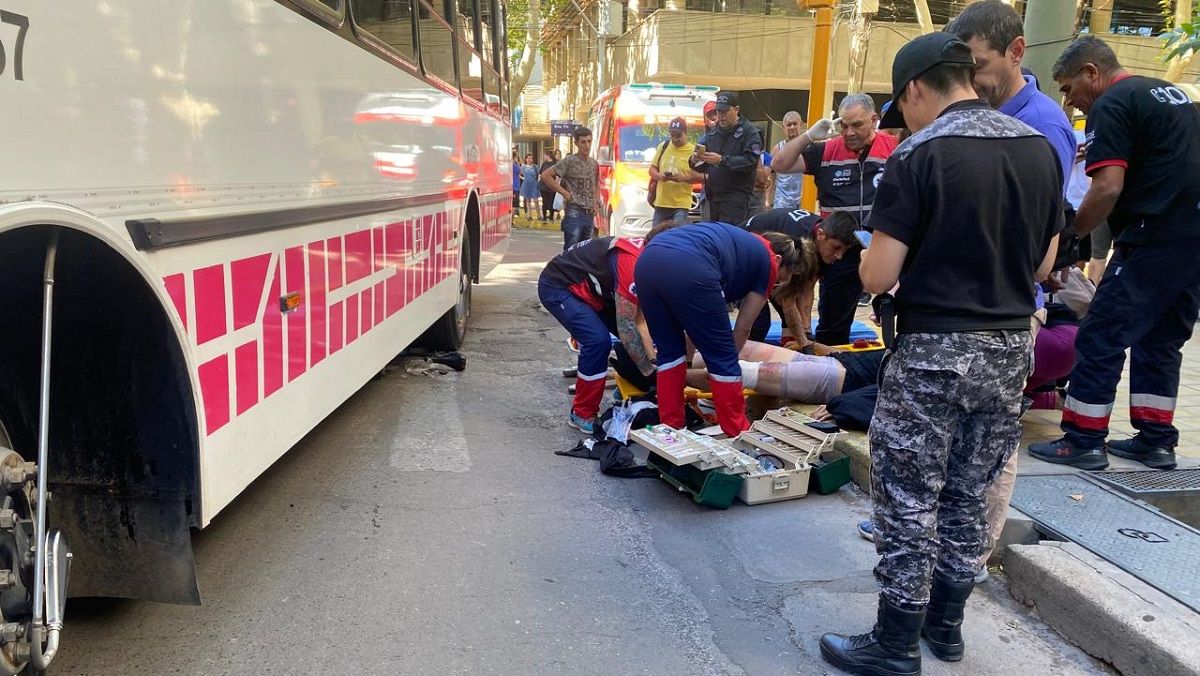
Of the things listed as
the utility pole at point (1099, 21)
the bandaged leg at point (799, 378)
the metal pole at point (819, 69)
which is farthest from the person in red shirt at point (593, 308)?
the utility pole at point (1099, 21)

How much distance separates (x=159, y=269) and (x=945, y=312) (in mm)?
2125

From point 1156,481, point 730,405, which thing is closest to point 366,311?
point 730,405

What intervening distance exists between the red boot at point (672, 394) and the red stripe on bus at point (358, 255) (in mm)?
1590

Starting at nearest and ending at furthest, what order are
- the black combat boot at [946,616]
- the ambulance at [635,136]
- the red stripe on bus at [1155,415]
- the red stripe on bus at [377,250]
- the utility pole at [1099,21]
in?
the black combat boot at [946,616] < the red stripe on bus at [1155,415] < the red stripe on bus at [377,250] < the ambulance at [635,136] < the utility pole at [1099,21]

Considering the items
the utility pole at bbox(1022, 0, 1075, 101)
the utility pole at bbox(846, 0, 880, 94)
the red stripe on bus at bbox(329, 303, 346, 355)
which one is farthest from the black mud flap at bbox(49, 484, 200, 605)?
the utility pole at bbox(846, 0, 880, 94)

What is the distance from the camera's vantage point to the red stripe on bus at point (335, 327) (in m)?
3.60

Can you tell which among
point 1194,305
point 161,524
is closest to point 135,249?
point 161,524

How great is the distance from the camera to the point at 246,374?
2762 millimetres

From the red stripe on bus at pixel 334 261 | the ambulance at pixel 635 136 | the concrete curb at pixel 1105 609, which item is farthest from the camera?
the ambulance at pixel 635 136

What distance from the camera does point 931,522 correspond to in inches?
96.6

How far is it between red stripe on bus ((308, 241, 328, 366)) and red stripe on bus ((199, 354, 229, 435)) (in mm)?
726

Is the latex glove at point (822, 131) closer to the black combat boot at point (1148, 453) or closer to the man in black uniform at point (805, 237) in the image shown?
the man in black uniform at point (805, 237)

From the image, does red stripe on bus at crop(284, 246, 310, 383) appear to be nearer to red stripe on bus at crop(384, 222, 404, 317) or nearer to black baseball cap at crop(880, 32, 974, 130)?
red stripe on bus at crop(384, 222, 404, 317)

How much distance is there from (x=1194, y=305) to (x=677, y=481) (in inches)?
96.1
